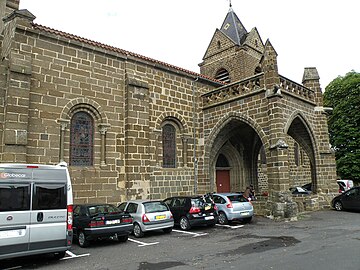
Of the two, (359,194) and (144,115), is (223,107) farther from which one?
(359,194)

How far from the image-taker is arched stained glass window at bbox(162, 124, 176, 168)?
1625cm

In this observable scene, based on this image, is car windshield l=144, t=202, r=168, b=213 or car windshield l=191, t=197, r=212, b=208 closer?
car windshield l=144, t=202, r=168, b=213

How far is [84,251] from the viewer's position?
27.8 ft

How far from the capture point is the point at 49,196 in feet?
24.3

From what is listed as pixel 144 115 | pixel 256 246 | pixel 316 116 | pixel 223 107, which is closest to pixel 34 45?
pixel 144 115

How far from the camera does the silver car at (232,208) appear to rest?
40.3 feet

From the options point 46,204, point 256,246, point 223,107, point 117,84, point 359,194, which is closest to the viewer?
point 46,204

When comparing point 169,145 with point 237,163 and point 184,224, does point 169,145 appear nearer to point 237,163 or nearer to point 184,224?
point 237,163

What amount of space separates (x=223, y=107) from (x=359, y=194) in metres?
8.18

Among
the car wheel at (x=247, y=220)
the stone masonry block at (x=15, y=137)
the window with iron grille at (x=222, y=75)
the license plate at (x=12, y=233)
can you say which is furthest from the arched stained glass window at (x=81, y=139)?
the window with iron grille at (x=222, y=75)

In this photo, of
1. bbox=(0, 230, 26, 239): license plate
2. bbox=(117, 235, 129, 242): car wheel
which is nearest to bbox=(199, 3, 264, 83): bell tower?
bbox=(117, 235, 129, 242): car wheel

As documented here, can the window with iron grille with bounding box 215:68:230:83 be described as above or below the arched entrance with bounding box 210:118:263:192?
above

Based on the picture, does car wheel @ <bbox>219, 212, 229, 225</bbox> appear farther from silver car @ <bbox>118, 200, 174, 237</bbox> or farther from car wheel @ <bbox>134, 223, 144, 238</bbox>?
car wheel @ <bbox>134, 223, 144, 238</bbox>

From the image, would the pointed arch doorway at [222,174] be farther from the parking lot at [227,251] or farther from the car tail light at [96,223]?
the car tail light at [96,223]
